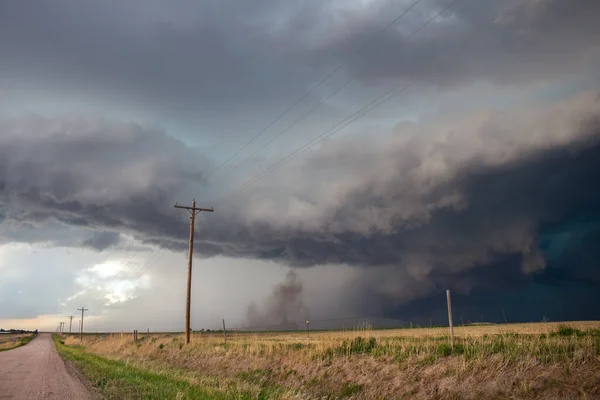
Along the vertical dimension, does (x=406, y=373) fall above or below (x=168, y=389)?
above

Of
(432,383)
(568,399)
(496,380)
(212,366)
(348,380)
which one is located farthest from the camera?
(212,366)

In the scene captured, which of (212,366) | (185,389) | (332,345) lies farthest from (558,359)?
(212,366)

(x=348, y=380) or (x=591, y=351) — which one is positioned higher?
(x=591, y=351)

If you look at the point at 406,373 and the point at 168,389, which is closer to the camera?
the point at 406,373

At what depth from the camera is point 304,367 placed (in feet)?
67.5

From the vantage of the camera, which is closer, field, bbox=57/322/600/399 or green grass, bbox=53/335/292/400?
field, bbox=57/322/600/399

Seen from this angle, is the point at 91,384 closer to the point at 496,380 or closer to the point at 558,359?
the point at 496,380

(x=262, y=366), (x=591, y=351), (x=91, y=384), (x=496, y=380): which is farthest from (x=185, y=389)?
(x=591, y=351)

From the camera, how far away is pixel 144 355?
38000 millimetres

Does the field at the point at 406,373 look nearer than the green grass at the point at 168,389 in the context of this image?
Yes

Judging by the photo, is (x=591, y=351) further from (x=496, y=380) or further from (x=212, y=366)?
(x=212, y=366)

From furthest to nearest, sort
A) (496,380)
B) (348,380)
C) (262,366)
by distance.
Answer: (262,366), (348,380), (496,380)

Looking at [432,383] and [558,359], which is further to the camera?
[432,383]

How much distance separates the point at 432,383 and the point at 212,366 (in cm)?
1666
